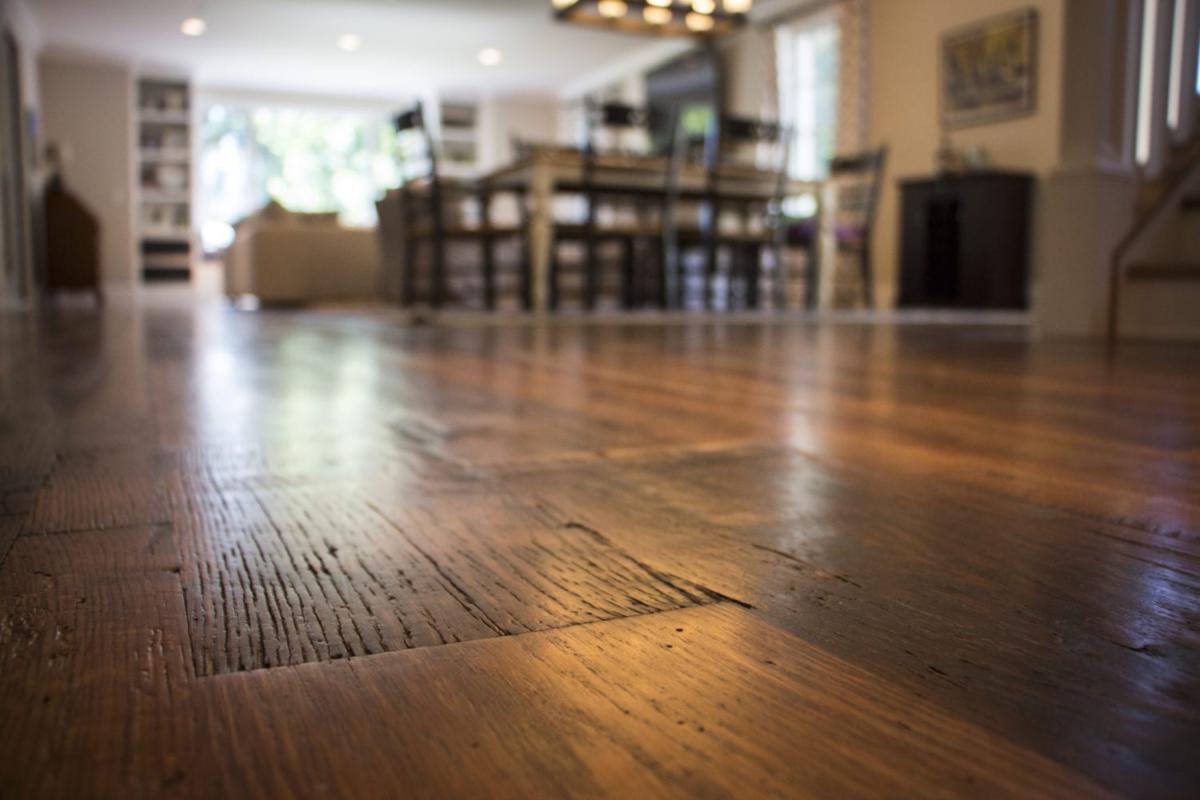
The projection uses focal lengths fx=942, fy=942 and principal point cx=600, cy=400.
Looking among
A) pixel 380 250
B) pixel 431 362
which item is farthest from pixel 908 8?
pixel 431 362

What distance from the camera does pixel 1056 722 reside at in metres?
0.30

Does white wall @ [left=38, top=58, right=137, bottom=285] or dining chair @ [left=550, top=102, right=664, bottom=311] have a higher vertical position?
white wall @ [left=38, top=58, right=137, bottom=285]

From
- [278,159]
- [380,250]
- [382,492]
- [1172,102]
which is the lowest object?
[382,492]

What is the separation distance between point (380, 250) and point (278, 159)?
278 inches

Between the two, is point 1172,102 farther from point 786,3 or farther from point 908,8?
point 786,3

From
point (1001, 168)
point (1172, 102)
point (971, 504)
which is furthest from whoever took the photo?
point (1001, 168)

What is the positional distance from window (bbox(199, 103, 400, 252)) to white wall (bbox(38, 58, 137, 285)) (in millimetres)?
970

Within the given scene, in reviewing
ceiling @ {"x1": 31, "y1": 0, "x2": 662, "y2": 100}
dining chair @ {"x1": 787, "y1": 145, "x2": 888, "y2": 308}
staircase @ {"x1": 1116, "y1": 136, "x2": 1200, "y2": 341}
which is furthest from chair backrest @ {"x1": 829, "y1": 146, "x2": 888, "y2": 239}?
ceiling @ {"x1": 31, "y1": 0, "x2": 662, "y2": 100}

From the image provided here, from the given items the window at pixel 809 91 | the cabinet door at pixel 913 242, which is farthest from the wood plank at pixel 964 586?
the window at pixel 809 91

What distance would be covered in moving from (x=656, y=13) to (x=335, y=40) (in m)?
4.18

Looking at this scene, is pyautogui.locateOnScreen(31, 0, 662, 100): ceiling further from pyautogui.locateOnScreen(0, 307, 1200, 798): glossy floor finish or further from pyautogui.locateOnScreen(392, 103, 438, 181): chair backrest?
pyautogui.locateOnScreen(0, 307, 1200, 798): glossy floor finish

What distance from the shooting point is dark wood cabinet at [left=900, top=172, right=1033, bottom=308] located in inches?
235

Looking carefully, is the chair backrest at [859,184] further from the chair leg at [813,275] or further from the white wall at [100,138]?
the white wall at [100,138]

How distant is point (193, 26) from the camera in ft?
30.2
